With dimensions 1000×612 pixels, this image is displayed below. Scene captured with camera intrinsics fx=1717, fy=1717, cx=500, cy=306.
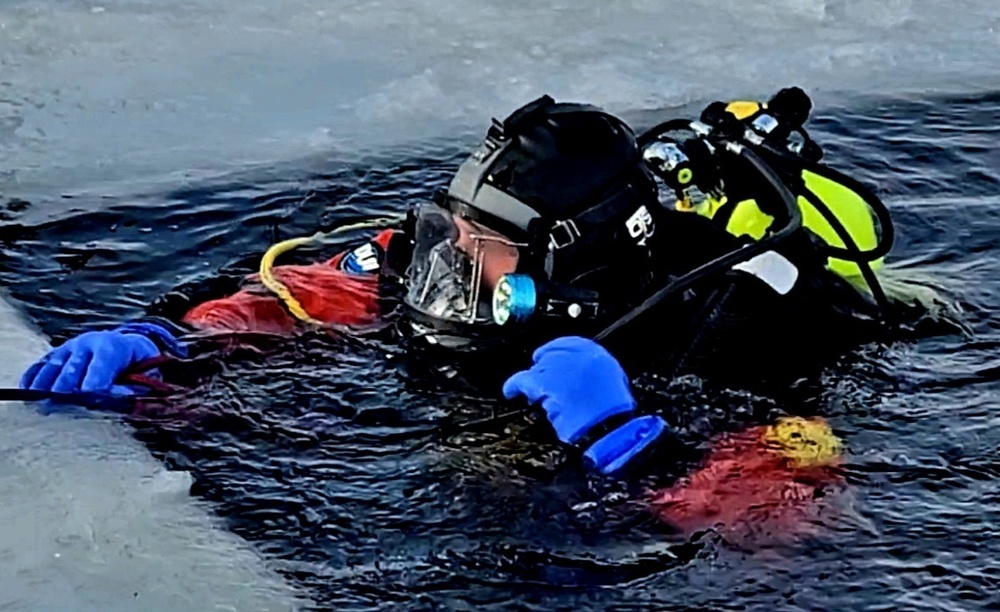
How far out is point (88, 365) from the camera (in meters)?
3.33

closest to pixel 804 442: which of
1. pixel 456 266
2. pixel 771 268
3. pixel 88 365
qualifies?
pixel 771 268

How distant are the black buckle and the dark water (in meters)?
0.34

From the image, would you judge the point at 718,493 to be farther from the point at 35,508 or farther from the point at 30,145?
the point at 30,145

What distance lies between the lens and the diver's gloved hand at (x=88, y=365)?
332 centimetres

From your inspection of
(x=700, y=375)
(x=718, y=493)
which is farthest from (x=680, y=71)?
(x=718, y=493)

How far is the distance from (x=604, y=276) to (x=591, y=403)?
38cm

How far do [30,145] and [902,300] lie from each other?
265cm

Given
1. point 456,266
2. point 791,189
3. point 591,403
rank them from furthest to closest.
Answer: point 791,189
point 456,266
point 591,403

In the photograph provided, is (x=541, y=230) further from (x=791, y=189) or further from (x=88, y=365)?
(x=88, y=365)

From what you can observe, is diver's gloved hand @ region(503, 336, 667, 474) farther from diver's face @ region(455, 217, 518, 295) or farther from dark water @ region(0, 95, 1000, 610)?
diver's face @ region(455, 217, 518, 295)

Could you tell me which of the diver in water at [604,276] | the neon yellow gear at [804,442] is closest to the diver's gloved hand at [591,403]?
the diver in water at [604,276]

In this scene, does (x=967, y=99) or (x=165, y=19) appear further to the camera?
(x=165, y=19)

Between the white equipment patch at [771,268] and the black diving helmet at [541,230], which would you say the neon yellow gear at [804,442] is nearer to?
the white equipment patch at [771,268]

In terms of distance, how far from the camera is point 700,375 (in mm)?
3396
